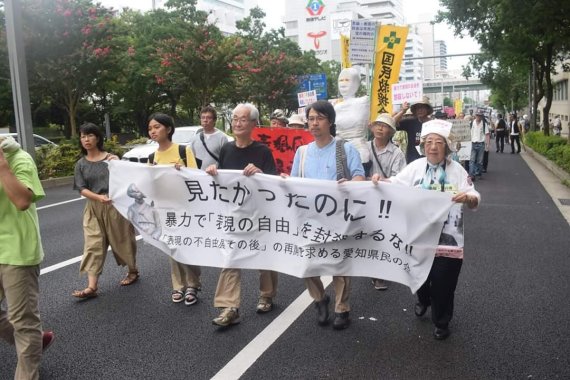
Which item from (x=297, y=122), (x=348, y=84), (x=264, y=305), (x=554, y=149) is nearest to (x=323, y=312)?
(x=264, y=305)

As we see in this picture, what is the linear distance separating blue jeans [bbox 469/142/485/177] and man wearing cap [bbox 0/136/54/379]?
501 inches

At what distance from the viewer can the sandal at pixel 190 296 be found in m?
5.06

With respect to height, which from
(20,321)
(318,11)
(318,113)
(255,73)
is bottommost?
(20,321)

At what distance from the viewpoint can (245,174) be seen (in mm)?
4430

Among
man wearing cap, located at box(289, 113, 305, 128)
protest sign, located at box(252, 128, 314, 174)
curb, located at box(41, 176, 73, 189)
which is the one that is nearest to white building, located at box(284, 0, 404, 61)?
curb, located at box(41, 176, 73, 189)

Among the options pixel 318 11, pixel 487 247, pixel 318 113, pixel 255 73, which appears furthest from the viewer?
pixel 318 11

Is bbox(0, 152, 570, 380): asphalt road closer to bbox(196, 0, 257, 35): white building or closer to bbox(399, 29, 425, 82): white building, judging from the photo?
bbox(196, 0, 257, 35): white building

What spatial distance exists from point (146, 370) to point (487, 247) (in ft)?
16.0

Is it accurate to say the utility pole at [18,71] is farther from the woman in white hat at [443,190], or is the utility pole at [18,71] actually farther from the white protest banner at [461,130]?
the woman in white hat at [443,190]

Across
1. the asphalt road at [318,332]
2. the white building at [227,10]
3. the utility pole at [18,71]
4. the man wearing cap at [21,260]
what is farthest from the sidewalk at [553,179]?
the white building at [227,10]

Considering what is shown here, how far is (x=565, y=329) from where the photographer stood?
437 cm

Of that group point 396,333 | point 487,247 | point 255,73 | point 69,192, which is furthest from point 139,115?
point 396,333

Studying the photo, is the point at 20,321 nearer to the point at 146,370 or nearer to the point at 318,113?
the point at 146,370

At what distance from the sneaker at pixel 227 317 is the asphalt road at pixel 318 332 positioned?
0.07m
